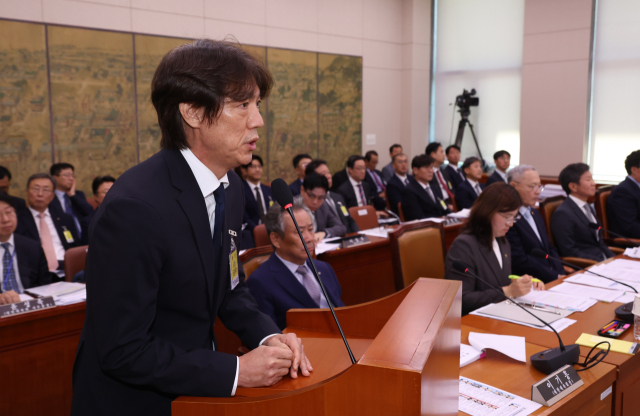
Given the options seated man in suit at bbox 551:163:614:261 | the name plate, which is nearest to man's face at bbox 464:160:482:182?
seated man in suit at bbox 551:163:614:261

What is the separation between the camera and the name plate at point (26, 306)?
258cm

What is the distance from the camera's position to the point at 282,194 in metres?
1.27

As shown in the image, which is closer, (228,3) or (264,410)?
(264,410)

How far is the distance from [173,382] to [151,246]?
0.90 feet

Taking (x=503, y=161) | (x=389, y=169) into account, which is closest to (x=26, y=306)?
→ (x=503, y=161)

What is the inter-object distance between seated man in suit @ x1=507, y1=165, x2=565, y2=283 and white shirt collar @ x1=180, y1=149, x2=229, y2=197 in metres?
3.08

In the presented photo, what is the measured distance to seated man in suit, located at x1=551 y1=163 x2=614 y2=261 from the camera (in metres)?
4.16

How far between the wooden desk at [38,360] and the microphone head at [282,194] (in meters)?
1.96

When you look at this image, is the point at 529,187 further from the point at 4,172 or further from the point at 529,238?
the point at 4,172

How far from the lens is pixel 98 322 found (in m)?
0.99

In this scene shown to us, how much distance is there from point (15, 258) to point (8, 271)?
0.10 meters

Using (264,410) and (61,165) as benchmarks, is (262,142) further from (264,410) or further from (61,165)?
(264,410)

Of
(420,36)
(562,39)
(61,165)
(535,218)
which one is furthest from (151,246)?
(420,36)

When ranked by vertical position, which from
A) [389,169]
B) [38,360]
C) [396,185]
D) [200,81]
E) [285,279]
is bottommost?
[38,360]
